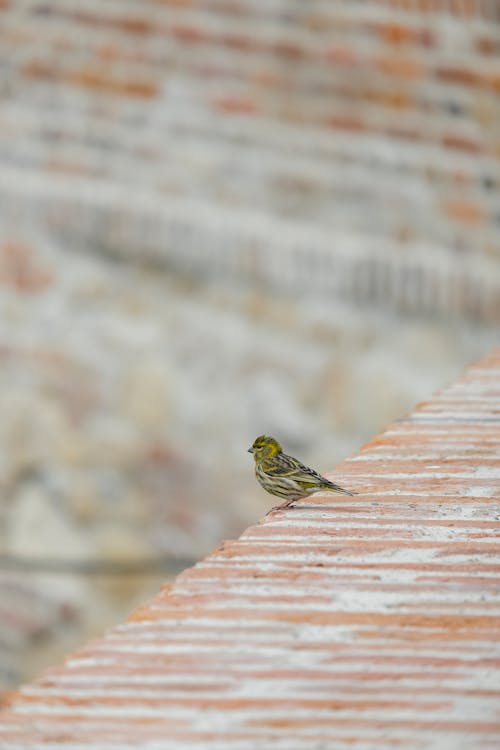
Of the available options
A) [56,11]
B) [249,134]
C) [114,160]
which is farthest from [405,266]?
[56,11]

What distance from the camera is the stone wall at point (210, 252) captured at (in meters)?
7.46

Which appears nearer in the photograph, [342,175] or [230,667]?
[230,667]

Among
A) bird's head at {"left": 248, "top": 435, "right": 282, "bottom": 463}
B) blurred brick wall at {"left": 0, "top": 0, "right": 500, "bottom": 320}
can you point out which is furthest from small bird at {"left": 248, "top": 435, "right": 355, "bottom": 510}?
blurred brick wall at {"left": 0, "top": 0, "right": 500, "bottom": 320}

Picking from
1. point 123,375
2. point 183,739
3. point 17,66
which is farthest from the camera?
point 17,66

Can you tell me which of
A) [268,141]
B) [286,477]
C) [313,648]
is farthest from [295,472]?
[268,141]

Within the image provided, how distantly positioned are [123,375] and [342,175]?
146cm

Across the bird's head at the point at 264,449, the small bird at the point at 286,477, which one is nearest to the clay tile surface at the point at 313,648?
the small bird at the point at 286,477

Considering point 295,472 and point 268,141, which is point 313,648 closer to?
point 295,472

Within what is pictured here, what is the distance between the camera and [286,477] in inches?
142

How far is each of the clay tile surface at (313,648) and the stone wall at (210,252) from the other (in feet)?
13.3

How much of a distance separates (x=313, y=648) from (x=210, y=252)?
18.3 feet

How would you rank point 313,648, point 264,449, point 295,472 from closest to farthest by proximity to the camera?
point 313,648, point 295,472, point 264,449

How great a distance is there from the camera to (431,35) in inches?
327

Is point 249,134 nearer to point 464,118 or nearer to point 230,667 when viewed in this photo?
point 464,118
